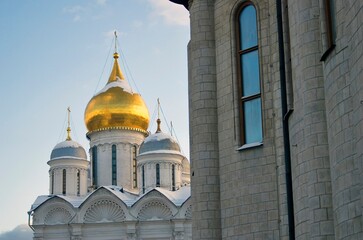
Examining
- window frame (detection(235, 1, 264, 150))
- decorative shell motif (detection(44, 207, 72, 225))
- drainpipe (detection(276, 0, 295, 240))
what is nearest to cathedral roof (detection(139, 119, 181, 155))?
decorative shell motif (detection(44, 207, 72, 225))

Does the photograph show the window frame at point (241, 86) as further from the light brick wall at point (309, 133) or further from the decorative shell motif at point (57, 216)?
the decorative shell motif at point (57, 216)

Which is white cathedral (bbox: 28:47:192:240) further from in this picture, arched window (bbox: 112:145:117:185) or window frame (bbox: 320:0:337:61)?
window frame (bbox: 320:0:337:61)

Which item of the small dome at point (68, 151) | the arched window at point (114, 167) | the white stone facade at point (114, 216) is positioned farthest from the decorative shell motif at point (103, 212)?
the small dome at point (68, 151)

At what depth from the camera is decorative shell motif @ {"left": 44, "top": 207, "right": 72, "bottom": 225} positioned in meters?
42.2

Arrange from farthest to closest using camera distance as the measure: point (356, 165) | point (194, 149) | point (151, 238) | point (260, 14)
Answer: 1. point (151, 238)
2. point (194, 149)
3. point (260, 14)
4. point (356, 165)

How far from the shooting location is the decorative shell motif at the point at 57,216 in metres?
42.2

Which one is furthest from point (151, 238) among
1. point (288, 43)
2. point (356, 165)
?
→ point (356, 165)

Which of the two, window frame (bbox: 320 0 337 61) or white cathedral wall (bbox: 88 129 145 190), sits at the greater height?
white cathedral wall (bbox: 88 129 145 190)

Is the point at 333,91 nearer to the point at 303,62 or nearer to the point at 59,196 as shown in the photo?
the point at 303,62

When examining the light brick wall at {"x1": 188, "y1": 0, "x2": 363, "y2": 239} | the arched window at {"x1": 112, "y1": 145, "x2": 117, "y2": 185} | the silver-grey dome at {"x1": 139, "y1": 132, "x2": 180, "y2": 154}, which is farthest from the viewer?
the arched window at {"x1": 112, "y1": 145, "x2": 117, "y2": 185}

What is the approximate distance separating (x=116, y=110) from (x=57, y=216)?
7066mm

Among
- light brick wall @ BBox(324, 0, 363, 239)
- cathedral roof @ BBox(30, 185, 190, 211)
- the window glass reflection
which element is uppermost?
cathedral roof @ BBox(30, 185, 190, 211)

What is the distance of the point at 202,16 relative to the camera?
13.0 meters

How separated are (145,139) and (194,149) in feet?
105
